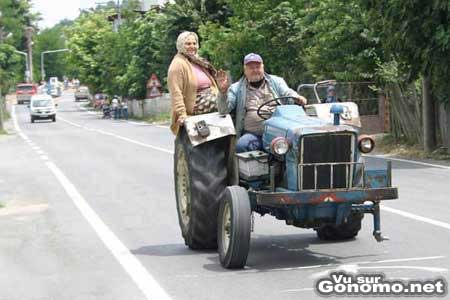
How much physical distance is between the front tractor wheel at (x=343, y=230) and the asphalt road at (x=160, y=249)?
13 centimetres

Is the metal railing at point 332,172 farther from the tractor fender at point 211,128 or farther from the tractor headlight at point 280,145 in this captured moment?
the tractor fender at point 211,128

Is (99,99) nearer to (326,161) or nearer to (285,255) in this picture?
(285,255)

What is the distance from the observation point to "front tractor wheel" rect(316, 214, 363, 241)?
33.8ft

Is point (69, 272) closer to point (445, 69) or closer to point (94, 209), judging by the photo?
point (94, 209)

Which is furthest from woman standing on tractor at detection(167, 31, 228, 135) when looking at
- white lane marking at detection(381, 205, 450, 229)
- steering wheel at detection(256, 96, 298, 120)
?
white lane marking at detection(381, 205, 450, 229)

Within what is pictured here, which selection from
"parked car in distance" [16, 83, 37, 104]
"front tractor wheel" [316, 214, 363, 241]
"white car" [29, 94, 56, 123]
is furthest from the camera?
"parked car in distance" [16, 83, 37, 104]

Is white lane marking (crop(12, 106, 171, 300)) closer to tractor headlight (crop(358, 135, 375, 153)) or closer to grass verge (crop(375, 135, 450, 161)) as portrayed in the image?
tractor headlight (crop(358, 135, 375, 153))

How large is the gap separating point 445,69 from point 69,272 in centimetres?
1343

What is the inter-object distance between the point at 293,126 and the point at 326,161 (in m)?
0.46

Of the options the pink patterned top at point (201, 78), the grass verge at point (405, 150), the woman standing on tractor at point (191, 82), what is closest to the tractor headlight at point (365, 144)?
the woman standing on tractor at point (191, 82)

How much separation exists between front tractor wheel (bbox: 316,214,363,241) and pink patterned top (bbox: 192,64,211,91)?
2.00 metres

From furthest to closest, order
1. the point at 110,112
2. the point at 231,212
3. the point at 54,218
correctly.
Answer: the point at 110,112 → the point at 54,218 → the point at 231,212

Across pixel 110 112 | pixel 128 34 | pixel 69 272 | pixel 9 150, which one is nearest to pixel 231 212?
pixel 69 272

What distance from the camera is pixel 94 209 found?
14.7 metres
